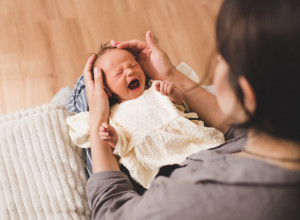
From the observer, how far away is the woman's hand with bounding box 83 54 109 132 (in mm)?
996

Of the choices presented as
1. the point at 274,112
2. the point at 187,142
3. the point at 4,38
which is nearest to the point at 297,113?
the point at 274,112

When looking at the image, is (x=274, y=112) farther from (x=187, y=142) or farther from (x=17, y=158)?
(x=17, y=158)

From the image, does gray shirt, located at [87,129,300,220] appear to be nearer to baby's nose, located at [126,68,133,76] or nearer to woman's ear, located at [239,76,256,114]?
woman's ear, located at [239,76,256,114]

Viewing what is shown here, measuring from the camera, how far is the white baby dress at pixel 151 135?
963mm

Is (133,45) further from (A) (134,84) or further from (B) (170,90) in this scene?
(B) (170,90)

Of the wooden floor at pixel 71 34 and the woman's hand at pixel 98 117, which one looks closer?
the woman's hand at pixel 98 117

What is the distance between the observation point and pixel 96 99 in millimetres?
1037

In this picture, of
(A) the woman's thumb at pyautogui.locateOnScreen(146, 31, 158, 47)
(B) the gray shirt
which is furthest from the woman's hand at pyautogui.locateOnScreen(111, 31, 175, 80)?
(B) the gray shirt

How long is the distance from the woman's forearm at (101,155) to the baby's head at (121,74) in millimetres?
211

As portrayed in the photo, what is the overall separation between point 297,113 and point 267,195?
0.15m

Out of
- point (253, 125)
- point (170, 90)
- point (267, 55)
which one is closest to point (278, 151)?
point (253, 125)

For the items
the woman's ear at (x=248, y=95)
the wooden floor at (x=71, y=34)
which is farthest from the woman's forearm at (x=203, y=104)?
the wooden floor at (x=71, y=34)

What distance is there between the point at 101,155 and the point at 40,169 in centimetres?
21

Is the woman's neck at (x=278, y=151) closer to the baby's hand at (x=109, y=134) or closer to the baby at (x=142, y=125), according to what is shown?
the baby at (x=142, y=125)
